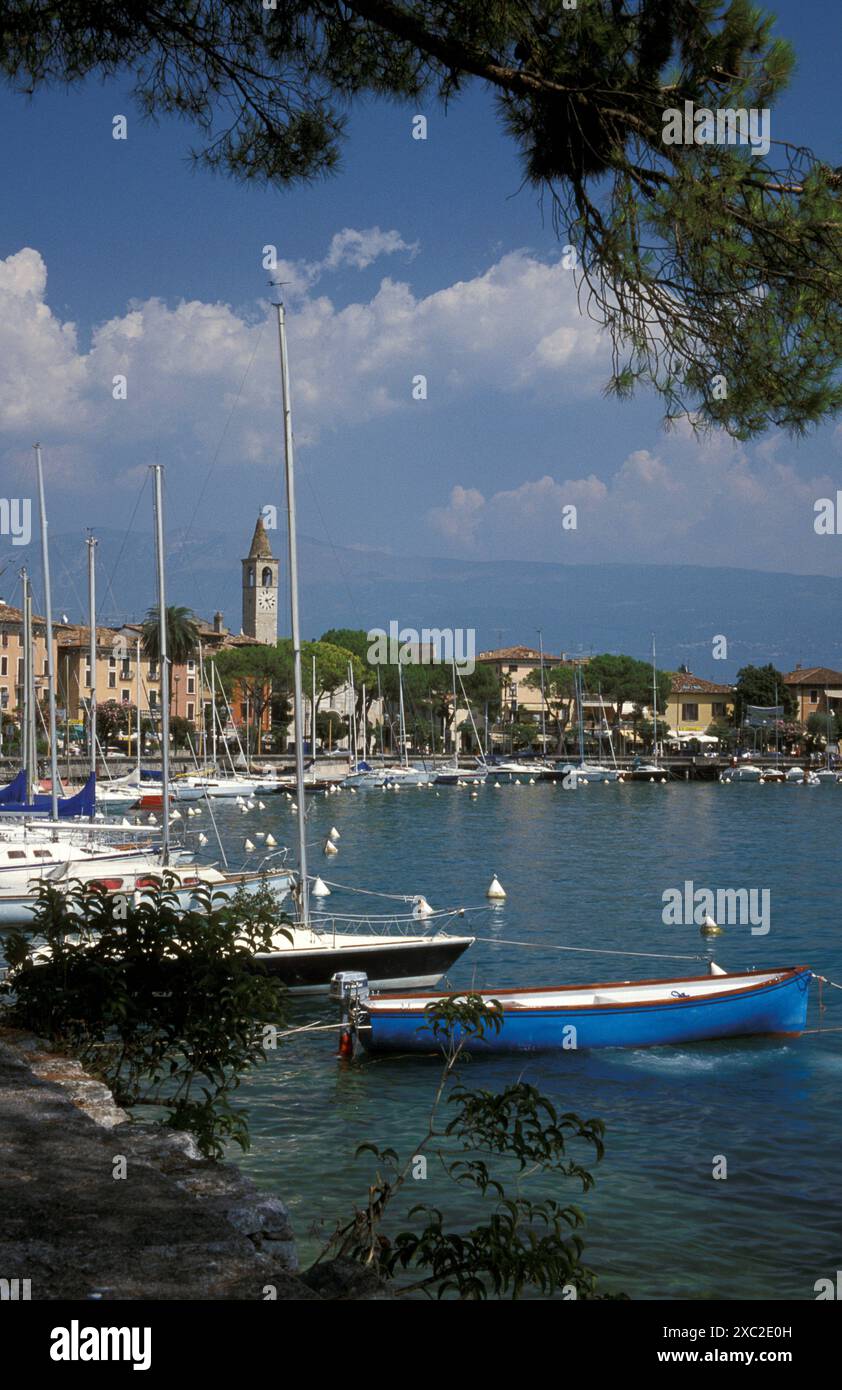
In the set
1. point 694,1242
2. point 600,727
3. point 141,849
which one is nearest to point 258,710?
point 600,727

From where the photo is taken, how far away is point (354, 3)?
6.79m

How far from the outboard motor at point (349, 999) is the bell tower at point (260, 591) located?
14994 cm

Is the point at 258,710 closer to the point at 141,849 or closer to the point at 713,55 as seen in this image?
the point at 141,849

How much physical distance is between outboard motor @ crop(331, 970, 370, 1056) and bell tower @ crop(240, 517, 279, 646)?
149943 millimetres

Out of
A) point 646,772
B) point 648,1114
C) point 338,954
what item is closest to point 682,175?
point 648,1114

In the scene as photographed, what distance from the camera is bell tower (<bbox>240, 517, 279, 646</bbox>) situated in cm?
16775

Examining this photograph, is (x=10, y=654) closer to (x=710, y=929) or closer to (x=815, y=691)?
(x=815, y=691)

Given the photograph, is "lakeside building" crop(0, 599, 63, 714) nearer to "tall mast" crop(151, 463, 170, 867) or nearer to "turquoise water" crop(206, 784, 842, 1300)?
"tall mast" crop(151, 463, 170, 867)

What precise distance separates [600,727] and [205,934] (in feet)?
413

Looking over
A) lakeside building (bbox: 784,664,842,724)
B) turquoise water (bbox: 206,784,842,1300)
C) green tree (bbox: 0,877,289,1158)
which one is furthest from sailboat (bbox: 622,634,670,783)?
green tree (bbox: 0,877,289,1158)

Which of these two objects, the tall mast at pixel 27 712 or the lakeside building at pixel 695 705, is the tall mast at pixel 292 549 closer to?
the tall mast at pixel 27 712

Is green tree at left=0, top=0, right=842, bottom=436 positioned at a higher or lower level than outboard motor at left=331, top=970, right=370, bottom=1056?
higher

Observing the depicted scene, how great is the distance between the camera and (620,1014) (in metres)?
17.0
